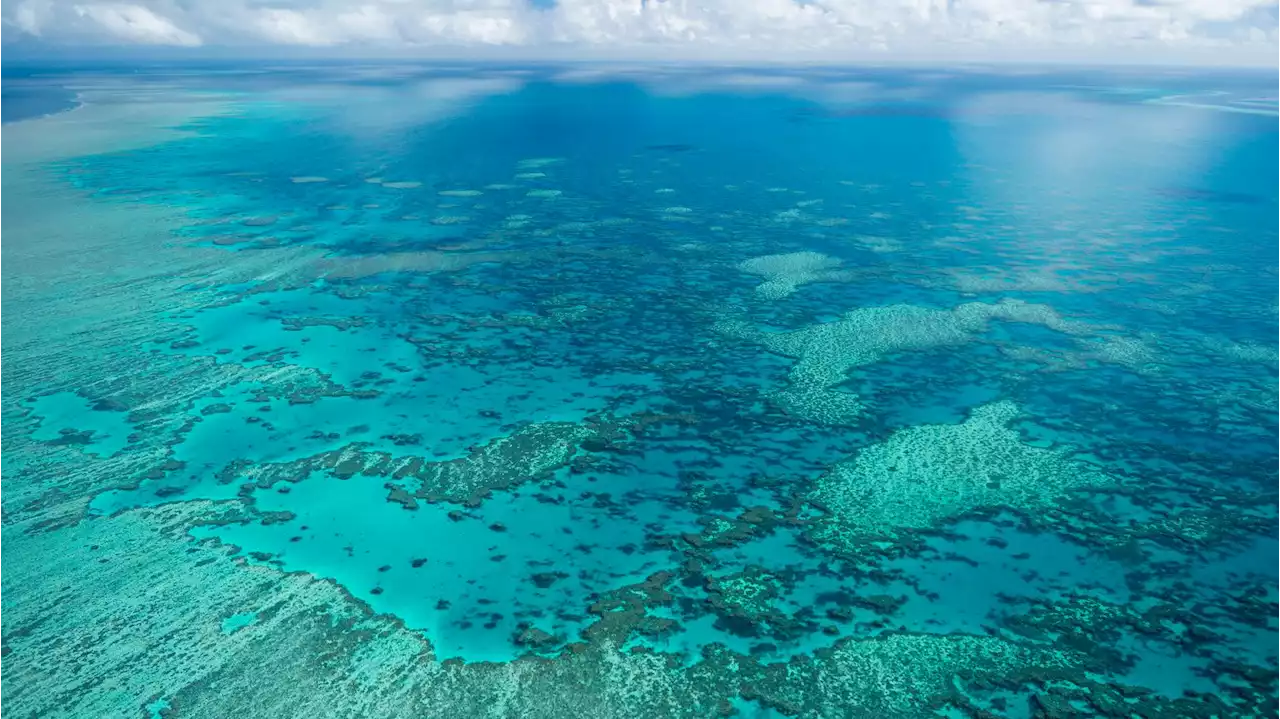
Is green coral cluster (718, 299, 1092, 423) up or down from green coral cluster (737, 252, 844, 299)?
down

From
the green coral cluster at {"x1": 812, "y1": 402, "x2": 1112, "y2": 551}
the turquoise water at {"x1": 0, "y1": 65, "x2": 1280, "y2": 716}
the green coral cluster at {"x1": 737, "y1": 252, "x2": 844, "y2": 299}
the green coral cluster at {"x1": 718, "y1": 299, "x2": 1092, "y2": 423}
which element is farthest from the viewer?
the green coral cluster at {"x1": 737, "y1": 252, "x2": 844, "y2": 299}

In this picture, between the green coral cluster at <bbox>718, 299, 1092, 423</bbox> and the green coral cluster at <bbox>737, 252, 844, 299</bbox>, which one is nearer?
the green coral cluster at <bbox>718, 299, 1092, 423</bbox>

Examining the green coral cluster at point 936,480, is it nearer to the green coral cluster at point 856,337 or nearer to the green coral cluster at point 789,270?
the green coral cluster at point 856,337

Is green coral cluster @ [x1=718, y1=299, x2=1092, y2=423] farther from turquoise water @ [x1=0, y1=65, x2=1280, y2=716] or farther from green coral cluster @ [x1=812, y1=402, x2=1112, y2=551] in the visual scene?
green coral cluster @ [x1=812, y1=402, x2=1112, y2=551]

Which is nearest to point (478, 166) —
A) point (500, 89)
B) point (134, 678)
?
point (134, 678)

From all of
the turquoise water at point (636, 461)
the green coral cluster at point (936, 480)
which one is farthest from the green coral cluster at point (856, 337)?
the green coral cluster at point (936, 480)

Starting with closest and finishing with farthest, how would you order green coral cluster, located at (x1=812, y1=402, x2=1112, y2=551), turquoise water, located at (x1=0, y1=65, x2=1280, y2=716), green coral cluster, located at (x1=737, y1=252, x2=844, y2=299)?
1. turquoise water, located at (x1=0, y1=65, x2=1280, y2=716)
2. green coral cluster, located at (x1=812, y1=402, x2=1112, y2=551)
3. green coral cluster, located at (x1=737, y1=252, x2=844, y2=299)

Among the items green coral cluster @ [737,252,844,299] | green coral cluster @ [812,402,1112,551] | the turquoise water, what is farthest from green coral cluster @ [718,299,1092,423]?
green coral cluster @ [737,252,844,299]

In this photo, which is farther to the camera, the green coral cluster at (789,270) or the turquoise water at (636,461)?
the green coral cluster at (789,270)

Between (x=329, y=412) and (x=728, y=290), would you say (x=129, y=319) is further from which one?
(x=728, y=290)
